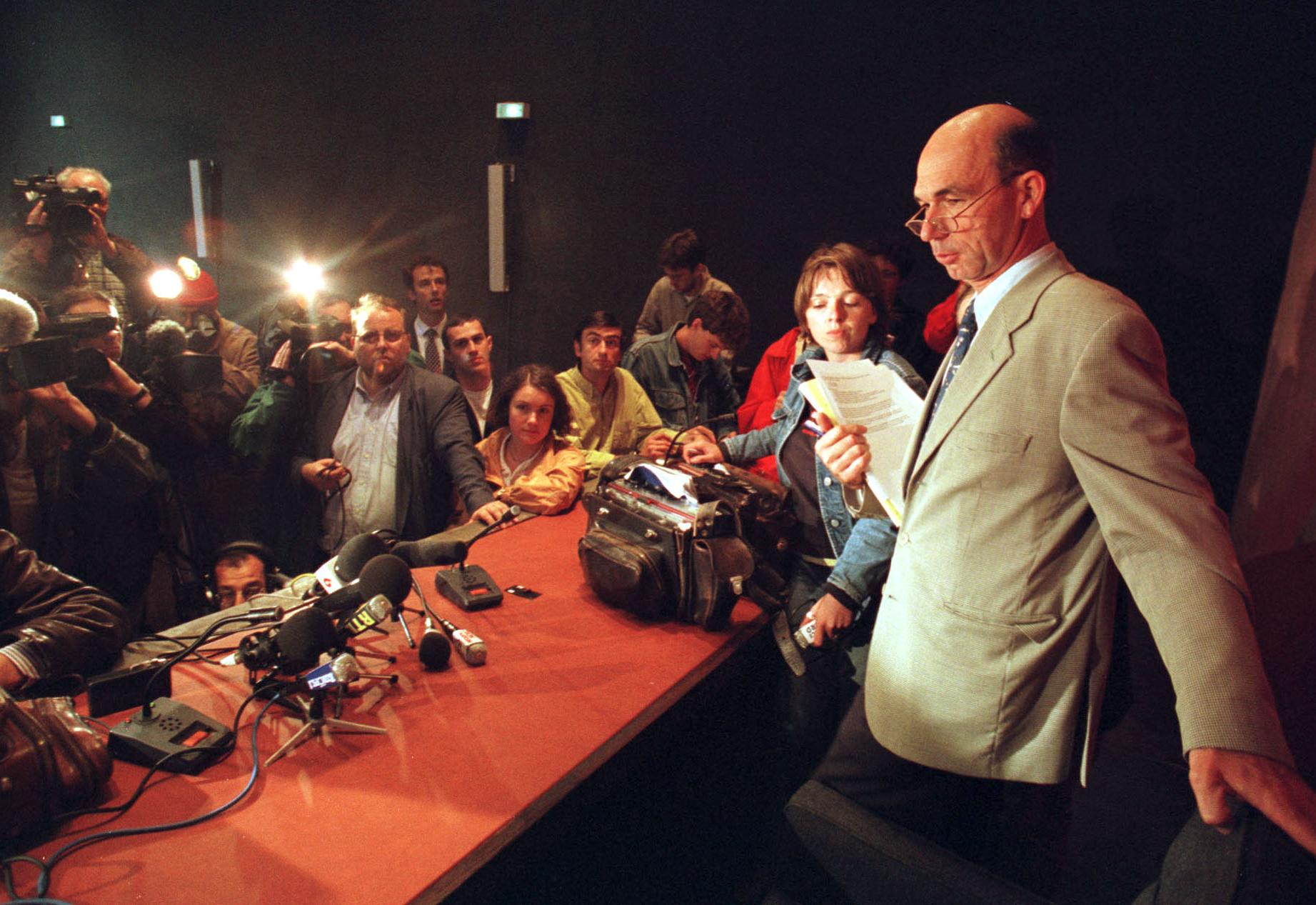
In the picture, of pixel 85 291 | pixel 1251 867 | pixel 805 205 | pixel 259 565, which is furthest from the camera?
pixel 805 205

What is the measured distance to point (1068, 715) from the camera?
1.11 meters

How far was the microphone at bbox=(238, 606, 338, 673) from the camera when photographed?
1.27m

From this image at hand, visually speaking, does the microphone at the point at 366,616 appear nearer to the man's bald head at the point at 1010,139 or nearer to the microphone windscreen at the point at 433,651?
the microphone windscreen at the point at 433,651

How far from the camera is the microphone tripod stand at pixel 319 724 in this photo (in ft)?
4.06

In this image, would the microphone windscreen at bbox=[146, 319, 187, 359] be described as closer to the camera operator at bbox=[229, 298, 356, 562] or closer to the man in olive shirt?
the camera operator at bbox=[229, 298, 356, 562]

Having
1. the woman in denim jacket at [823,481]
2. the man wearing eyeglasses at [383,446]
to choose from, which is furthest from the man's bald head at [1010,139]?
the man wearing eyeglasses at [383,446]

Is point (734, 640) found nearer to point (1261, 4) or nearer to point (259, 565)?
point (259, 565)

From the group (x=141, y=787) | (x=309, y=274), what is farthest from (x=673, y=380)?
(x=309, y=274)

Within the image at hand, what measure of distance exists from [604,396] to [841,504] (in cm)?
163

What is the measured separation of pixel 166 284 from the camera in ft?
9.88

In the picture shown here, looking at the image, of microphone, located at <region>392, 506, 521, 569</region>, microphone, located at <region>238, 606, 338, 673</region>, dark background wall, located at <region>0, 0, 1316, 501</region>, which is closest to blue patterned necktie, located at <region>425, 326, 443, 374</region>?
dark background wall, located at <region>0, 0, 1316, 501</region>

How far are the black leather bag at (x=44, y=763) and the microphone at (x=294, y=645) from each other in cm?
24

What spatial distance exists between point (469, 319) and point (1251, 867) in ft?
10.5

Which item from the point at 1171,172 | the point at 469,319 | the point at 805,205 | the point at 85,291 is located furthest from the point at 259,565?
the point at 1171,172
